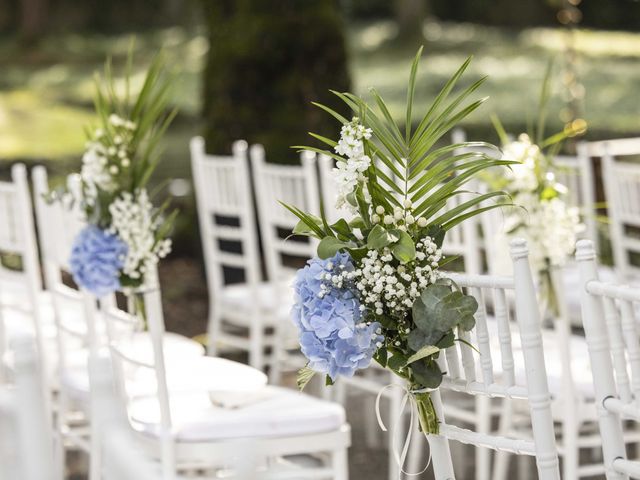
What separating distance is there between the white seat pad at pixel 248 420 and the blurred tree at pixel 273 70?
4.31m

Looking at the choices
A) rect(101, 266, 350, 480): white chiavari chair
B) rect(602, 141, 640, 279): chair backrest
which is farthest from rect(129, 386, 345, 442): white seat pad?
rect(602, 141, 640, 279): chair backrest

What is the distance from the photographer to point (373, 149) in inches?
96.0

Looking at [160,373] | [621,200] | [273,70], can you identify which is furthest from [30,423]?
[273,70]

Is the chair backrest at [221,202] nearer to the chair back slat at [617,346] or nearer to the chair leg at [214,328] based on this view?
the chair leg at [214,328]

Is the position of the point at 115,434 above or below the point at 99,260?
below

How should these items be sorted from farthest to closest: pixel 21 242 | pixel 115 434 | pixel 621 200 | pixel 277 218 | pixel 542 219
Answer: pixel 277 218
pixel 621 200
pixel 21 242
pixel 542 219
pixel 115 434

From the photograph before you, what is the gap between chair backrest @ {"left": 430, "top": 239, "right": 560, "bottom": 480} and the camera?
227 cm

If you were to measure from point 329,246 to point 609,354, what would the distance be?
0.55 metres

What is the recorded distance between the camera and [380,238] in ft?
7.52

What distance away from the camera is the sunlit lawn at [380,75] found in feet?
47.2

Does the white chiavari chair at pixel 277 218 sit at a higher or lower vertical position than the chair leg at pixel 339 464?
higher

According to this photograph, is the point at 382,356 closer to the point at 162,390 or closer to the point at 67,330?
the point at 162,390

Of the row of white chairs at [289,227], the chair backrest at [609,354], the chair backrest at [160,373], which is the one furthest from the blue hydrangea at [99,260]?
the chair backrest at [609,354]

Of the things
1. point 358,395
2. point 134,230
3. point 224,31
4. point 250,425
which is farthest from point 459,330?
point 224,31
